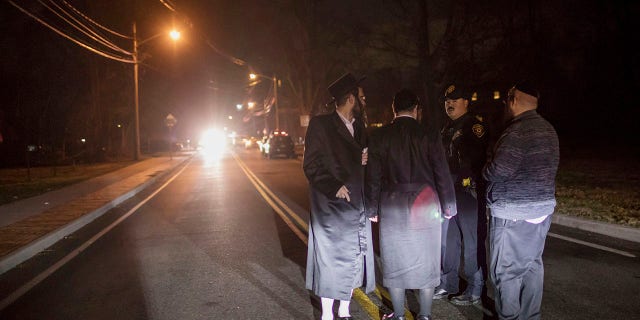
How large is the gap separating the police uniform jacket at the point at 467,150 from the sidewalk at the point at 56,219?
167 inches

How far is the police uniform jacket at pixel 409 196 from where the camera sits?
3861 millimetres

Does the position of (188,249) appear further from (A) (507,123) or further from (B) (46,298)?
(A) (507,123)

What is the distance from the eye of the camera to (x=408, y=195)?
12.7ft

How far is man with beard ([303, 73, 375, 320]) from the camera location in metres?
3.97

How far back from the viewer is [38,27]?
28.4m

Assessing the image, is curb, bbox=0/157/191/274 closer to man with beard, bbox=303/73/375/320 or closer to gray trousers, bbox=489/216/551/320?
man with beard, bbox=303/73/375/320

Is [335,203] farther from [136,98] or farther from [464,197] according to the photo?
[136,98]

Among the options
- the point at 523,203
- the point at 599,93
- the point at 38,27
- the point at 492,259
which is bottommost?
the point at 492,259

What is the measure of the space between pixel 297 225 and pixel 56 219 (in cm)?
494

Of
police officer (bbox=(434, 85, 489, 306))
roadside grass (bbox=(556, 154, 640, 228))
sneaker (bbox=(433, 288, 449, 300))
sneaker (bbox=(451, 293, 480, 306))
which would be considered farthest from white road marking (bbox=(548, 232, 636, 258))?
sneaker (bbox=(433, 288, 449, 300))

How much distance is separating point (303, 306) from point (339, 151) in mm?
1771

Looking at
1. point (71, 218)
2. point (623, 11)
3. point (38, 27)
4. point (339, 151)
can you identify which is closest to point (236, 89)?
point (38, 27)

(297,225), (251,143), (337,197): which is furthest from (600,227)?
(251,143)

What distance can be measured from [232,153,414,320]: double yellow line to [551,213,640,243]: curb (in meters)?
4.42
